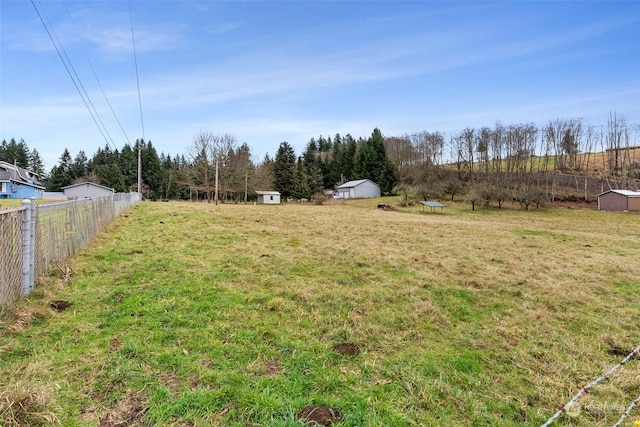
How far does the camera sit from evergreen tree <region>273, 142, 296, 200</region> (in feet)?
154

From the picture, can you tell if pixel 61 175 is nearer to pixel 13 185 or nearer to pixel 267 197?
pixel 13 185

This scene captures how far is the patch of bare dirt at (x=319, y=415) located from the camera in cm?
213

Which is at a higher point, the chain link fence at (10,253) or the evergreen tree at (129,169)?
the evergreen tree at (129,169)

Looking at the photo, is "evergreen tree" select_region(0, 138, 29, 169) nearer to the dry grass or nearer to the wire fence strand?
the dry grass

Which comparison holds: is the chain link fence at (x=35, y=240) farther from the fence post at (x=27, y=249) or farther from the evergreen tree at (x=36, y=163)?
the evergreen tree at (x=36, y=163)

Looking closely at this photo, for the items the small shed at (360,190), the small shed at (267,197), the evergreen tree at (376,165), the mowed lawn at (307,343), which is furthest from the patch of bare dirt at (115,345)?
the evergreen tree at (376,165)

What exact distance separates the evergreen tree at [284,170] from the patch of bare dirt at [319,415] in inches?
1776

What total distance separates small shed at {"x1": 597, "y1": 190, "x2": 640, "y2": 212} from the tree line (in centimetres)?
481

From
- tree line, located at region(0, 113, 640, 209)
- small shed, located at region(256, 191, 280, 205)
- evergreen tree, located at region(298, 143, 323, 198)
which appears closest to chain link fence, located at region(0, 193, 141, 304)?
tree line, located at region(0, 113, 640, 209)

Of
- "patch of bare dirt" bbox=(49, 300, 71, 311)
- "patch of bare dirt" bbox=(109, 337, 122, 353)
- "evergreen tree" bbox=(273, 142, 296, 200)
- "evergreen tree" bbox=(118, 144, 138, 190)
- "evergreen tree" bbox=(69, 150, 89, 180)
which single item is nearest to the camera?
"patch of bare dirt" bbox=(109, 337, 122, 353)

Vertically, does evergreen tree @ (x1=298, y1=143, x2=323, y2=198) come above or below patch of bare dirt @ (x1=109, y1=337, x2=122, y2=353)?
above

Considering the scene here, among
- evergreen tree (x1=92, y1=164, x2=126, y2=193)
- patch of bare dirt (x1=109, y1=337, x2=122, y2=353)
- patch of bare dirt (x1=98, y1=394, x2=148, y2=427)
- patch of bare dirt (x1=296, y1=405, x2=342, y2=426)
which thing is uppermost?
evergreen tree (x1=92, y1=164, x2=126, y2=193)

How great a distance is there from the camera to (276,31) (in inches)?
656

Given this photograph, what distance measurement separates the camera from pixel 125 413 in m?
2.13
